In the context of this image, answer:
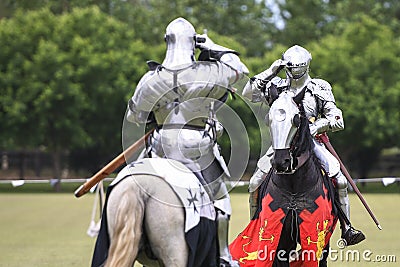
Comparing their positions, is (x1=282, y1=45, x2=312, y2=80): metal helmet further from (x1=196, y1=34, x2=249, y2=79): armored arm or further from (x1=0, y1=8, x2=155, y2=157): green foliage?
(x1=0, y1=8, x2=155, y2=157): green foliage

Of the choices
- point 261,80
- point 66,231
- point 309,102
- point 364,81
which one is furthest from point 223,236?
point 364,81

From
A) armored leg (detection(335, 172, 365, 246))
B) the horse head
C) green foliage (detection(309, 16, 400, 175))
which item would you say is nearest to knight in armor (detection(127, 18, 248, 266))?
the horse head

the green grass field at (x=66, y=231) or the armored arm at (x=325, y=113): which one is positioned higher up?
the armored arm at (x=325, y=113)

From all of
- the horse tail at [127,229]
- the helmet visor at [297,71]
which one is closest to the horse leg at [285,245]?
the helmet visor at [297,71]

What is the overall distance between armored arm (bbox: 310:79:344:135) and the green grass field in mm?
3679

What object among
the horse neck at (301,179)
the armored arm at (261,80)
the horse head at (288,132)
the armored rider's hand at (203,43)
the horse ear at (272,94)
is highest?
the armored rider's hand at (203,43)

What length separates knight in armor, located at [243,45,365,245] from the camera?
30.7 feet

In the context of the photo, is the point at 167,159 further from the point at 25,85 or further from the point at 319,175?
the point at 25,85

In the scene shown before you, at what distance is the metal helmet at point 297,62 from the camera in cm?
942

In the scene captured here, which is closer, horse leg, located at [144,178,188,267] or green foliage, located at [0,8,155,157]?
horse leg, located at [144,178,188,267]

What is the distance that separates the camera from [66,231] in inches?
728

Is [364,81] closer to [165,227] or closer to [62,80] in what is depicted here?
[62,80]

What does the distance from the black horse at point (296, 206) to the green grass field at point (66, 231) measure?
3665 millimetres

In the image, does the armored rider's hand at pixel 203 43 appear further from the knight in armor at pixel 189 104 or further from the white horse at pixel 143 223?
the white horse at pixel 143 223
